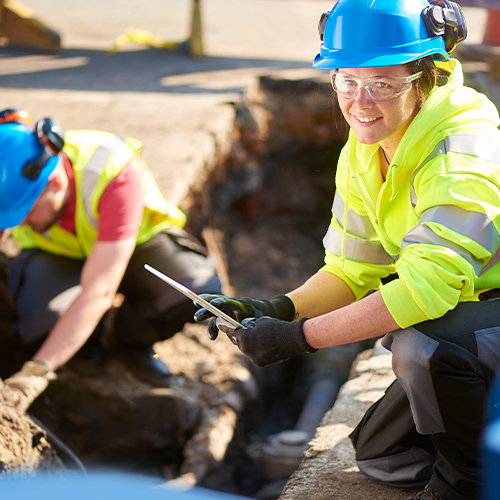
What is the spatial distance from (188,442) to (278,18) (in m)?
6.69

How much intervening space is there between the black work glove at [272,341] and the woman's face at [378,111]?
0.52 metres

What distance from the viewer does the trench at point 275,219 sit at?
3395mm

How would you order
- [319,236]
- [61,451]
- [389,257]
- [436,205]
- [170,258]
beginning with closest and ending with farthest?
[436,205]
[389,257]
[61,451]
[170,258]
[319,236]

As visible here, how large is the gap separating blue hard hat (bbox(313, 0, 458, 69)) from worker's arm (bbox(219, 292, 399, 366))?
58cm

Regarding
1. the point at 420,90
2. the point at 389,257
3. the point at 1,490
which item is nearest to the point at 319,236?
the point at 389,257

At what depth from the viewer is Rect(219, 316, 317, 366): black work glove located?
149 centimetres

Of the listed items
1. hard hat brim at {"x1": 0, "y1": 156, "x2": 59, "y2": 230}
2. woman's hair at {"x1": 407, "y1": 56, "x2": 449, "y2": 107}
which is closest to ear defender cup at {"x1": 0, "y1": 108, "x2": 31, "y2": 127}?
hard hat brim at {"x1": 0, "y1": 156, "x2": 59, "y2": 230}

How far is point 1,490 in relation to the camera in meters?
0.65

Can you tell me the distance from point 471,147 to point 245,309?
2.45 ft

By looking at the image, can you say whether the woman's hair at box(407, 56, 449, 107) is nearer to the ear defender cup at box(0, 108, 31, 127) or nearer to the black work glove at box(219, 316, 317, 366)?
the black work glove at box(219, 316, 317, 366)

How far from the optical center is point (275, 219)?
5.50 meters

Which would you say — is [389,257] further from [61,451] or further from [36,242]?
[36,242]

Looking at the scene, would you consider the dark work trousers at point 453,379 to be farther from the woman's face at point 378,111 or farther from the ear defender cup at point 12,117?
the ear defender cup at point 12,117

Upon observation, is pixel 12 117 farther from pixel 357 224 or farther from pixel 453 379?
pixel 453 379
